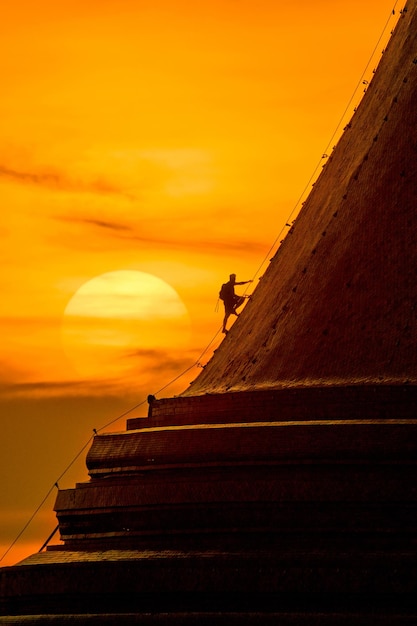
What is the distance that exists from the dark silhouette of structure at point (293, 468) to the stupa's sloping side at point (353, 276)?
0.03m

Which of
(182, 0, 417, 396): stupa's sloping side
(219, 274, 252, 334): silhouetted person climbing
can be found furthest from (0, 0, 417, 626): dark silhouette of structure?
(219, 274, 252, 334): silhouetted person climbing

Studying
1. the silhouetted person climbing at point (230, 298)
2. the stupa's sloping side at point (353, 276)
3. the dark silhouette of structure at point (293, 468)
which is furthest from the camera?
the silhouetted person climbing at point (230, 298)

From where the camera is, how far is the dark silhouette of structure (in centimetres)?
2056

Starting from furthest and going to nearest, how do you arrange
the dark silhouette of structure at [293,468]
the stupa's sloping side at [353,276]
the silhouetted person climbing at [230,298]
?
1. the silhouetted person climbing at [230,298]
2. the stupa's sloping side at [353,276]
3. the dark silhouette of structure at [293,468]

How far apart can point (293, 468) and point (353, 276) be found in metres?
2.70

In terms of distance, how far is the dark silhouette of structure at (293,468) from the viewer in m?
20.6

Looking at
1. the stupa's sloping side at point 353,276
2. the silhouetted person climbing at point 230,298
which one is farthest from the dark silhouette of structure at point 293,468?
the silhouetted person climbing at point 230,298

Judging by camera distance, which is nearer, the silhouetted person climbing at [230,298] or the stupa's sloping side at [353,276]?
the stupa's sloping side at [353,276]

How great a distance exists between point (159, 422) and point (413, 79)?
17.2 ft

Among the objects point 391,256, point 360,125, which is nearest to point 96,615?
point 391,256

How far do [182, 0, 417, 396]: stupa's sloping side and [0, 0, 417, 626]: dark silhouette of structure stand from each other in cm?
3

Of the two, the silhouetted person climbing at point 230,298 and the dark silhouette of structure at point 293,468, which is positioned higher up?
the silhouetted person climbing at point 230,298

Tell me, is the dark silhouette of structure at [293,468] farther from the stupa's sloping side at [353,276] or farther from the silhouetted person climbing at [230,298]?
the silhouetted person climbing at [230,298]

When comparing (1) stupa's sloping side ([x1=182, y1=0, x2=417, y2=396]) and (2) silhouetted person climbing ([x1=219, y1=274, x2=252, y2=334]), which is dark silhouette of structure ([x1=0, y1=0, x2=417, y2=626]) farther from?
(2) silhouetted person climbing ([x1=219, y1=274, x2=252, y2=334])
